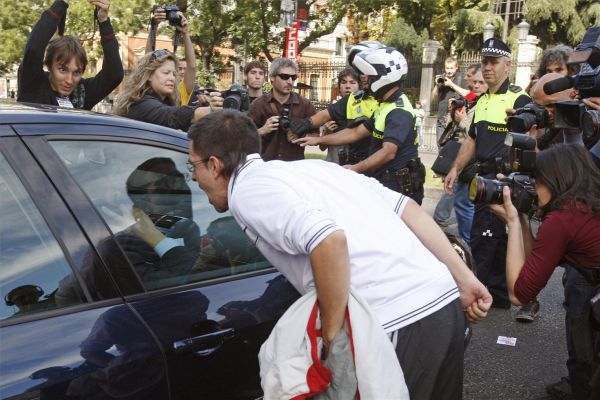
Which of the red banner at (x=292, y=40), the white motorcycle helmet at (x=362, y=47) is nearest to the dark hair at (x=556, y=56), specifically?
the white motorcycle helmet at (x=362, y=47)

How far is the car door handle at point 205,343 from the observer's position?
6.11ft

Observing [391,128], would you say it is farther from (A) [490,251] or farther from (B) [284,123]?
(A) [490,251]

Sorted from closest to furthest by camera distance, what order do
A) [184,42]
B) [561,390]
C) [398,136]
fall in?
[561,390], [398,136], [184,42]

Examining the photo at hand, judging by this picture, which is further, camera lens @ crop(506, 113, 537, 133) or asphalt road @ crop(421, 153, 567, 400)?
asphalt road @ crop(421, 153, 567, 400)

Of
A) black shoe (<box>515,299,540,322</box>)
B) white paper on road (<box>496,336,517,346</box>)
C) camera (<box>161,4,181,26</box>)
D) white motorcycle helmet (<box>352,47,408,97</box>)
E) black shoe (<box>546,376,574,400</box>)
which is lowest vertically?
white paper on road (<box>496,336,517,346</box>)

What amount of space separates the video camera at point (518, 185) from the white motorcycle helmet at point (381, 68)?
1.72 m

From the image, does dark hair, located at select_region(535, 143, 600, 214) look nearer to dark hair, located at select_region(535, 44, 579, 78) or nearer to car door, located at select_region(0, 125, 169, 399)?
car door, located at select_region(0, 125, 169, 399)

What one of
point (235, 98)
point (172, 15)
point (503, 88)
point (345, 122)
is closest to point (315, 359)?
point (235, 98)

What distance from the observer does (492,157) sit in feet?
14.9

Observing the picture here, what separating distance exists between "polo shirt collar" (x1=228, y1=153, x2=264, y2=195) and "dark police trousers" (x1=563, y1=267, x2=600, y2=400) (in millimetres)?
1657

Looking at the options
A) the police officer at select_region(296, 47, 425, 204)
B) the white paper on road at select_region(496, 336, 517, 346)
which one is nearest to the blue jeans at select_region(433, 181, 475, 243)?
the police officer at select_region(296, 47, 425, 204)

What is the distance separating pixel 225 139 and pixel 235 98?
2.26 metres

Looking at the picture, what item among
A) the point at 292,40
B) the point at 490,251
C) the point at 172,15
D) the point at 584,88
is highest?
the point at 172,15

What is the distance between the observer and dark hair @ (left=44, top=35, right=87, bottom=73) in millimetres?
3748
